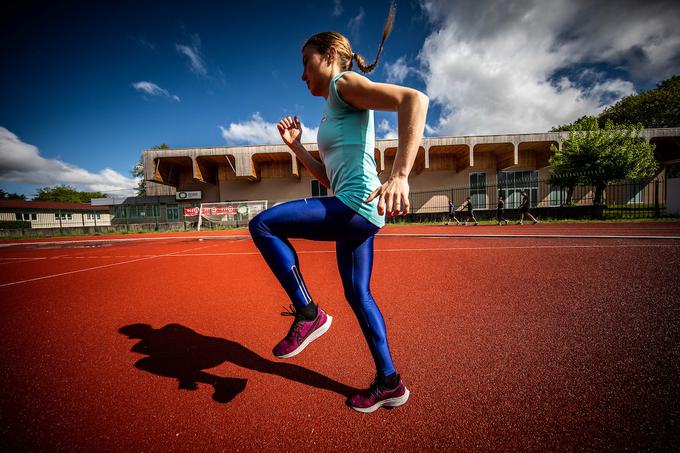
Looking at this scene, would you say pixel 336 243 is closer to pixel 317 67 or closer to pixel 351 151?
pixel 351 151

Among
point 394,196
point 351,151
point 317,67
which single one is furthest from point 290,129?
point 394,196

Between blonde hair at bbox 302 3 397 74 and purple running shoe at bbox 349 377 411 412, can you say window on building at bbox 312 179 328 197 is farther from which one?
purple running shoe at bbox 349 377 411 412

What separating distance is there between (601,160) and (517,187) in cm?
543

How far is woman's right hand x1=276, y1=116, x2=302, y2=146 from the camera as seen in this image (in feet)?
6.39

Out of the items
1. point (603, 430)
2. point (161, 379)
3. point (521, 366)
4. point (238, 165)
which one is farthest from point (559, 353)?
point (238, 165)

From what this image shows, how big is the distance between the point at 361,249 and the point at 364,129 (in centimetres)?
64

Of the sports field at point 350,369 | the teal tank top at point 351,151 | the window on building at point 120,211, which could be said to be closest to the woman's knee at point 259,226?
the teal tank top at point 351,151

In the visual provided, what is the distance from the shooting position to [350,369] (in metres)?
1.76

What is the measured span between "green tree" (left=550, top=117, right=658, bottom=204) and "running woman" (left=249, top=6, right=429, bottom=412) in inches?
766

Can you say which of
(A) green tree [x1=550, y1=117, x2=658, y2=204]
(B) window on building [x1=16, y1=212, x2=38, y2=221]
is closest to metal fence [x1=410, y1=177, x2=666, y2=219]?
(A) green tree [x1=550, y1=117, x2=658, y2=204]

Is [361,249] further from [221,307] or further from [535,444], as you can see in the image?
[221,307]

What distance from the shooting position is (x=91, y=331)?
8.04ft

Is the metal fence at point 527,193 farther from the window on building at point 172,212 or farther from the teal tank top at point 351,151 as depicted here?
the window on building at point 172,212

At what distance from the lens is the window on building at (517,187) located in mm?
19922
